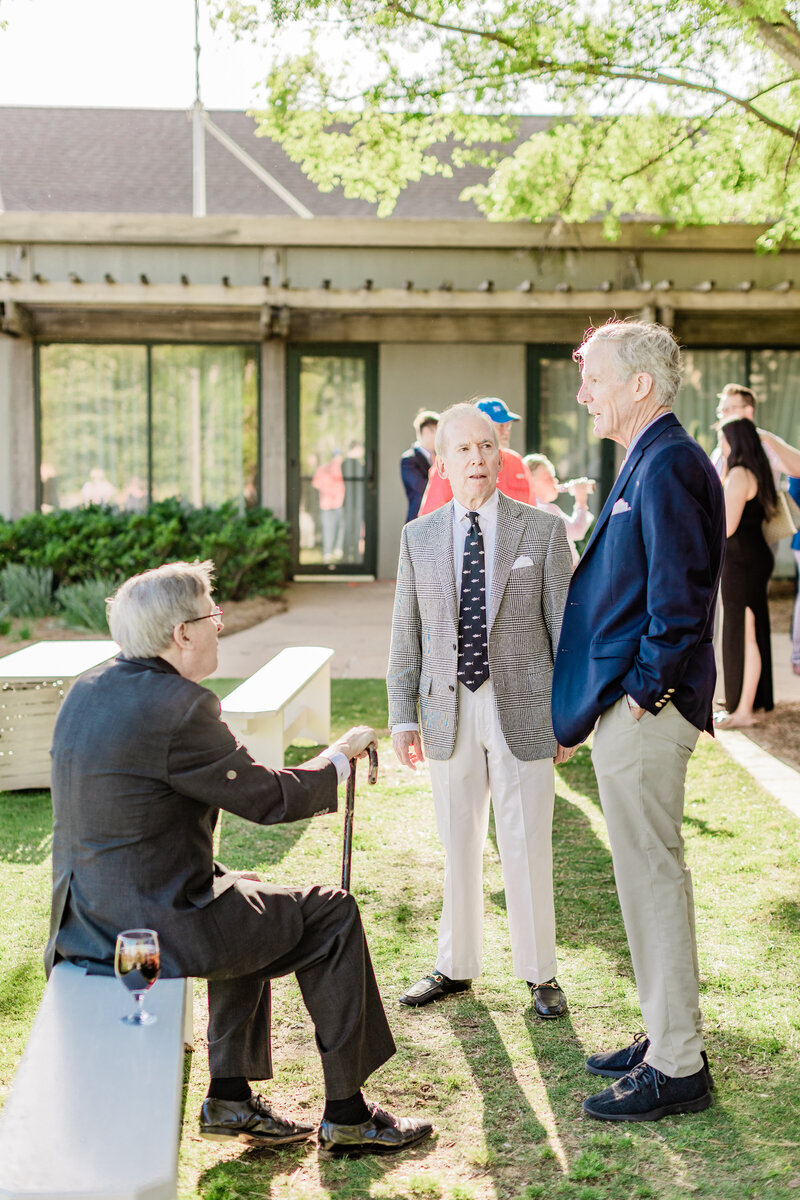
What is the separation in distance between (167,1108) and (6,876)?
300 centimetres

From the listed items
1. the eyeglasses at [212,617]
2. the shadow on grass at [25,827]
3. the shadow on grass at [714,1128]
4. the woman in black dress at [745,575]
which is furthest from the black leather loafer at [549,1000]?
the woman in black dress at [745,575]

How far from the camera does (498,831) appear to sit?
380 cm

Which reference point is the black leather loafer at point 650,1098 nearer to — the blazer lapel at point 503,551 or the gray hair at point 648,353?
the blazer lapel at point 503,551

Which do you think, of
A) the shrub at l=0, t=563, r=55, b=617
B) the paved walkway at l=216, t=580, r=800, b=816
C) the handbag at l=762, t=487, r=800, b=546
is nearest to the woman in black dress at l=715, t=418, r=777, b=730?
the handbag at l=762, t=487, r=800, b=546

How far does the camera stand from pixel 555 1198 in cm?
285

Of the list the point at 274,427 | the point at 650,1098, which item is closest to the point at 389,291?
the point at 274,427

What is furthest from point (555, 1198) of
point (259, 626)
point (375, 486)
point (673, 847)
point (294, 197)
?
point (294, 197)

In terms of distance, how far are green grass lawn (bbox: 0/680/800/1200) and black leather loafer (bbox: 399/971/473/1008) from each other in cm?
6

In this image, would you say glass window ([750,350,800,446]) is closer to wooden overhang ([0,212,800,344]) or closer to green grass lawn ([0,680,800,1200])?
wooden overhang ([0,212,800,344])

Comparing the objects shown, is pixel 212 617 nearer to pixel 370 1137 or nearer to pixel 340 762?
pixel 340 762

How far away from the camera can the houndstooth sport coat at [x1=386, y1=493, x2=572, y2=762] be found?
3742mm

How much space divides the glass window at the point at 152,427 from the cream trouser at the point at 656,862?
12.4 m

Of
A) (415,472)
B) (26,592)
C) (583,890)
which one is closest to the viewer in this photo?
(583,890)

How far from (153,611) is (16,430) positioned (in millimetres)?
12902
